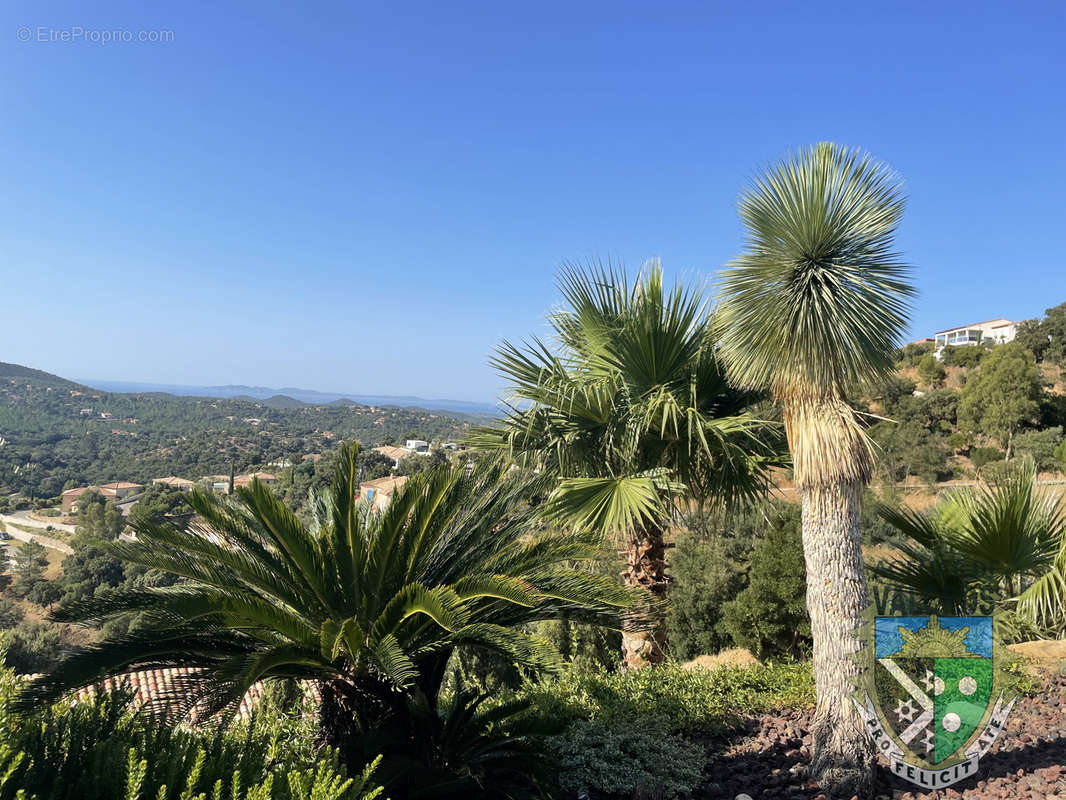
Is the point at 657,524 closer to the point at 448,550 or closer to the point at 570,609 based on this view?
the point at 570,609

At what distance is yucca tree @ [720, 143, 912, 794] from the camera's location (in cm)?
467

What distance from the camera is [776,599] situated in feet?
35.6

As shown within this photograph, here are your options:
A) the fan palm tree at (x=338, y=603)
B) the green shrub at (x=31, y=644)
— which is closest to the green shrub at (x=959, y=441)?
the fan palm tree at (x=338, y=603)

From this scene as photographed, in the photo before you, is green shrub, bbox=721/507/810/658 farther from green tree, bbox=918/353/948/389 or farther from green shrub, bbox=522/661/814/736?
green tree, bbox=918/353/948/389

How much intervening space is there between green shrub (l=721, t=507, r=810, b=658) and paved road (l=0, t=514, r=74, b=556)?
53.1 metres

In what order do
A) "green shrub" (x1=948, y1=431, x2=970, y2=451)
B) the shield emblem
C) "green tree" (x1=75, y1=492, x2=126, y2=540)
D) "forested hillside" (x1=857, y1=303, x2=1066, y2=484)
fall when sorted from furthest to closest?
"green tree" (x1=75, y1=492, x2=126, y2=540)
"green shrub" (x1=948, y1=431, x2=970, y2=451)
"forested hillside" (x1=857, y1=303, x2=1066, y2=484)
the shield emblem

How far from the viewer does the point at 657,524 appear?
6.24m

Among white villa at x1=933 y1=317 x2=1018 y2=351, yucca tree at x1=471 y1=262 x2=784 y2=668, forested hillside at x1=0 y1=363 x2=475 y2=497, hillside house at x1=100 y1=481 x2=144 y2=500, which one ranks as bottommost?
hillside house at x1=100 y1=481 x2=144 y2=500

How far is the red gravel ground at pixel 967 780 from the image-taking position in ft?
13.5

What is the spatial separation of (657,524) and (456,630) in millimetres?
2803

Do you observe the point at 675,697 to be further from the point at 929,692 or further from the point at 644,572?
the point at 929,692

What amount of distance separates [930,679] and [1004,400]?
1385 inches

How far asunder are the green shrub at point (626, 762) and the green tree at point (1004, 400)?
3361 cm

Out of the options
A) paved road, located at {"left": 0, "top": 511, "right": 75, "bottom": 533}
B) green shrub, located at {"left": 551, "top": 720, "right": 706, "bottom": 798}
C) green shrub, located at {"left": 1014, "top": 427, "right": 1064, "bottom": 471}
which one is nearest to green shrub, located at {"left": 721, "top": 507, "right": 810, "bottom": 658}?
green shrub, located at {"left": 551, "top": 720, "right": 706, "bottom": 798}
